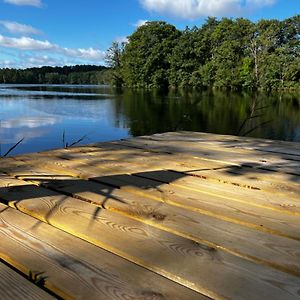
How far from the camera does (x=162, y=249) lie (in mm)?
1205

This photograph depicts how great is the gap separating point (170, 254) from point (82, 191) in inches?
30.7

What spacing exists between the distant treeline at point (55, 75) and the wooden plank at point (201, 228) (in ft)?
314

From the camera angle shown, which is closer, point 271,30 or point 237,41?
point 271,30

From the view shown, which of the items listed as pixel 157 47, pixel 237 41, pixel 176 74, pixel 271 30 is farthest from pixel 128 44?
pixel 271 30

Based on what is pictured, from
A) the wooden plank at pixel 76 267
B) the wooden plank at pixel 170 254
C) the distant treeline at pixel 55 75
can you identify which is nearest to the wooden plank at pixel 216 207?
the wooden plank at pixel 170 254

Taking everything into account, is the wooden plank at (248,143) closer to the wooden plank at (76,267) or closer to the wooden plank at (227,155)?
the wooden plank at (227,155)

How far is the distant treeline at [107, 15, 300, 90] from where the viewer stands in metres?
43.4

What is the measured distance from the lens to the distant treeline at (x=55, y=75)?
319 ft

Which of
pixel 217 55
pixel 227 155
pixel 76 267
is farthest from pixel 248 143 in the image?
pixel 217 55

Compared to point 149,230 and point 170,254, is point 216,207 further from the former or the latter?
point 170,254

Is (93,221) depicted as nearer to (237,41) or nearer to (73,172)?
(73,172)

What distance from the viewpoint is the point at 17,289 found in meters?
0.98

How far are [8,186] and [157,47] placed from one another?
5604 cm

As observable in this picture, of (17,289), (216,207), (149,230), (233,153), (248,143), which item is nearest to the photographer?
(17,289)
